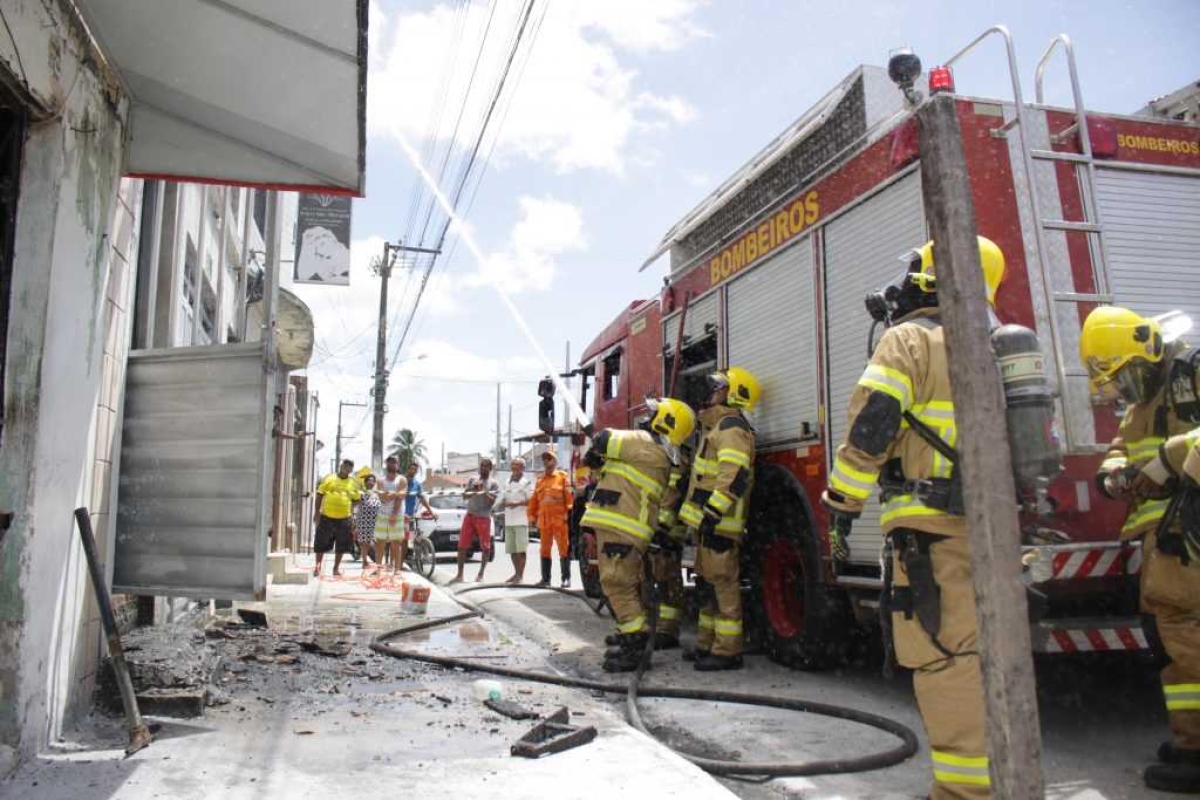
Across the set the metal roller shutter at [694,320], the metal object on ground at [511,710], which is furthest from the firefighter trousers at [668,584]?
the metal object on ground at [511,710]

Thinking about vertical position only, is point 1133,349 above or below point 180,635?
above

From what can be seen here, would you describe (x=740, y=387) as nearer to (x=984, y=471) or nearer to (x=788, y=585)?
(x=788, y=585)

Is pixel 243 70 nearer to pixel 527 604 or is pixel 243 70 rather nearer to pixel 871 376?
pixel 871 376

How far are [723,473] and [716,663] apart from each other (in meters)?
1.26

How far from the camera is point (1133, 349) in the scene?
3635 millimetres

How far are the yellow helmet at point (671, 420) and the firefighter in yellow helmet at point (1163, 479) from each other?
293 cm

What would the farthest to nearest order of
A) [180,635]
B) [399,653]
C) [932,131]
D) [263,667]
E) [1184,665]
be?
1. [399,653]
2. [263,667]
3. [180,635]
4. [1184,665]
5. [932,131]

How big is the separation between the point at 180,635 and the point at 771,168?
4.54 meters

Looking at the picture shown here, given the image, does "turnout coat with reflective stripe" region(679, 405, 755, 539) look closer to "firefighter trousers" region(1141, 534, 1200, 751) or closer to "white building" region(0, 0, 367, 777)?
"firefighter trousers" region(1141, 534, 1200, 751)

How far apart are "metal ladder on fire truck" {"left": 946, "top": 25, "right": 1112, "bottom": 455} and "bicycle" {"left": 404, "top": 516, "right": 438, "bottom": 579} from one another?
1056 centimetres

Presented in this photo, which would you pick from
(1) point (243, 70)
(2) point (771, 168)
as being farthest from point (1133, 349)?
(1) point (243, 70)

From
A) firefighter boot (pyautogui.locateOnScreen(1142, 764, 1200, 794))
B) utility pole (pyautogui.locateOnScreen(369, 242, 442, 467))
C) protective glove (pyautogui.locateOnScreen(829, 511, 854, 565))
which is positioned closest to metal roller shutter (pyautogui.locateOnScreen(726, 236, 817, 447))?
protective glove (pyautogui.locateOnScreen(829, 511, 854, 565))

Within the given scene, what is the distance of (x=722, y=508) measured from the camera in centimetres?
538

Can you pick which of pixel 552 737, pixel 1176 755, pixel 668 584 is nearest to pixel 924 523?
pixel 1176 755
